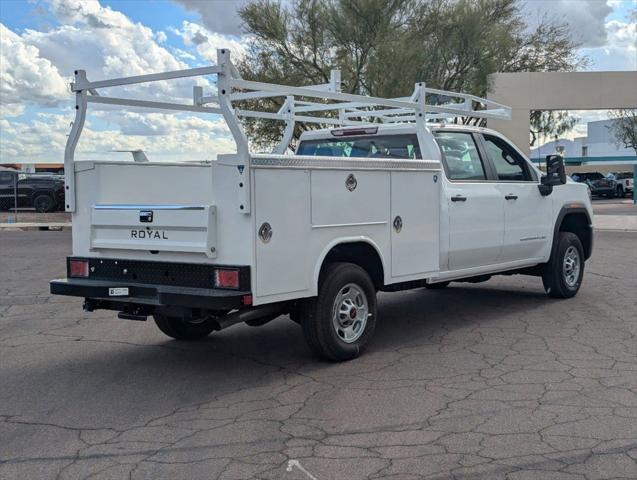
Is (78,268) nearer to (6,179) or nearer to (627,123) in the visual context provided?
(6,179)

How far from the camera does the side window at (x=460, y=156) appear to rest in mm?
7809

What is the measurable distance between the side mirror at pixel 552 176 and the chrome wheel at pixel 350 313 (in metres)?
3.50

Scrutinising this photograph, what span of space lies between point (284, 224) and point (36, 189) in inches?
947

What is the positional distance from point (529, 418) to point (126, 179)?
387 cm

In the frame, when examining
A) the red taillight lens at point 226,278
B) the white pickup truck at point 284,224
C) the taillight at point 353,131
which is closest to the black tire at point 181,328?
the white pickup truck at point 284,224

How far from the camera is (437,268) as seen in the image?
745cm

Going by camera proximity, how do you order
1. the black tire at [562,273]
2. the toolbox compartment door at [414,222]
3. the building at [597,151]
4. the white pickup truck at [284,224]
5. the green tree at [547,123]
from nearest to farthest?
the white pickup truck at [284,224] → the toolbox compartment door at [414,222] → the black tire at [562,273] → the green tree at [547,123] → the building at [597,151]

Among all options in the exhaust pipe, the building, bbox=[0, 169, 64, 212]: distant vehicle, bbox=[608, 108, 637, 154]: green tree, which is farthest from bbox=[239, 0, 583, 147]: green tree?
the building

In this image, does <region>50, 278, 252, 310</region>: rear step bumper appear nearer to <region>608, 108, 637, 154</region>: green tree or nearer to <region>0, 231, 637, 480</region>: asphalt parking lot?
<region>0, 231, 637, 480</region>: asphalt parking lot

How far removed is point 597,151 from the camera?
276 feet

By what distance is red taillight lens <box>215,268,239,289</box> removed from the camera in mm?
5605

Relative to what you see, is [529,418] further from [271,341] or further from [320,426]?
[271,341]

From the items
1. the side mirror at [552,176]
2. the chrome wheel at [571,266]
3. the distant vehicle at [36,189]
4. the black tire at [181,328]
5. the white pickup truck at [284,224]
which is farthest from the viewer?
the distant vehicle at [36,189]

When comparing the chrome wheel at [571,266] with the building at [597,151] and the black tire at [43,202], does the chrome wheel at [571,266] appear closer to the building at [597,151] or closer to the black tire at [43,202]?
the black tire at [43,202]
